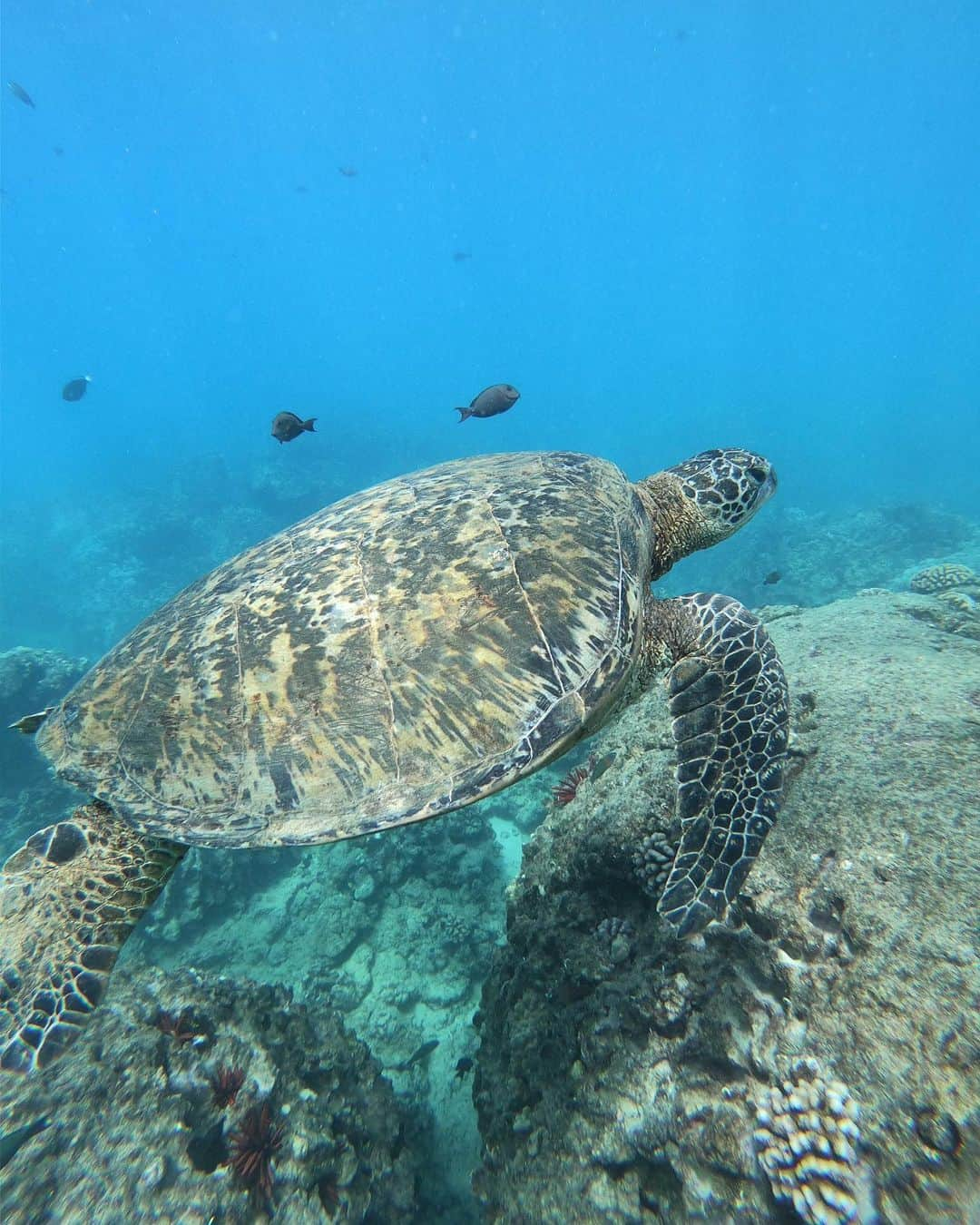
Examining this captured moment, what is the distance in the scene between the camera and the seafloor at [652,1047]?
6.37 feet

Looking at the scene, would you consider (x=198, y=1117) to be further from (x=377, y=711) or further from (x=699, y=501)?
(x=699, y=501)

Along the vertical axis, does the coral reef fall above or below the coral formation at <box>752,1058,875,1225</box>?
below

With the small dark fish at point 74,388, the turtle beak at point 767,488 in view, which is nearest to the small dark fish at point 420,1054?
the turtle beak at point 767,488

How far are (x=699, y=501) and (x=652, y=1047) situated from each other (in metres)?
3.97

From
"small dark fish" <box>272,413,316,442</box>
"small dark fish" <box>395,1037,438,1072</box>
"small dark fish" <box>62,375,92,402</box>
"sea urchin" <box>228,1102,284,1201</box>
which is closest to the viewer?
"sea urchin" <box>228,1102,284,1201</box>

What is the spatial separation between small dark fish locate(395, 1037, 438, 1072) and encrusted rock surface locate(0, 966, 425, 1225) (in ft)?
4.89

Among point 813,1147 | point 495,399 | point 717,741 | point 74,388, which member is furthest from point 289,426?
point 74,388

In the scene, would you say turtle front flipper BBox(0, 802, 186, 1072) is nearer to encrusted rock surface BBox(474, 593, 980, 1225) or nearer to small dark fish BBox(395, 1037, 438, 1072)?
encrusted rock surface BBox(474, 593, 980, 1225)

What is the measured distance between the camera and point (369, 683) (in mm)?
3053

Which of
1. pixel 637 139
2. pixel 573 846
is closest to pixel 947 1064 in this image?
pixel 573 846

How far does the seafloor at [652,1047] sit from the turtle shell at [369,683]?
111 cm

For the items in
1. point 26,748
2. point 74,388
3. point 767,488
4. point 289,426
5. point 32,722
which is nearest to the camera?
point 32,722

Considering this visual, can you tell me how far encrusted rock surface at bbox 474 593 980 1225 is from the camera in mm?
1882

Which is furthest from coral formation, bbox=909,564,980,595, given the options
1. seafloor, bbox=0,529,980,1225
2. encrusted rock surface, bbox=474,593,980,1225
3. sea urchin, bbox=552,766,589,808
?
sea urchin, bbox=552,766,589,808
